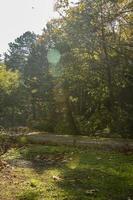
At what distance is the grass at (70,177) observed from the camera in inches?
417

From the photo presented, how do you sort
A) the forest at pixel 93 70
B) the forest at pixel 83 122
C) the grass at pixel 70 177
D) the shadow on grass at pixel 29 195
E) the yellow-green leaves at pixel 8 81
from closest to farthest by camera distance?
the shadow on grass at pixel 29 195
the grass at pixel 70 177
the forest at pixel 83 122
the forest at pixel 93 70
the yellow-green leaves at pixel 8 81

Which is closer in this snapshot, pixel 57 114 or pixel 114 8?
pixel 114 8

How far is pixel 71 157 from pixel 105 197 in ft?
25.8

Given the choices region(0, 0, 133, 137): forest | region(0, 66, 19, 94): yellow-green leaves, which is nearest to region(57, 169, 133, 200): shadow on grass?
region(0, 0, 133, 137): forest

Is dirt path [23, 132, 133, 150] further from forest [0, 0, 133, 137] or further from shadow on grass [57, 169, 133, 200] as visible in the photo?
shadow on grass [57, 169, 133, 200]

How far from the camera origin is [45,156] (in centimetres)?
1877

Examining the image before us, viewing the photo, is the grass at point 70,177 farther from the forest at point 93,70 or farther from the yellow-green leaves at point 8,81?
the yellow-green leaves at point 8,81

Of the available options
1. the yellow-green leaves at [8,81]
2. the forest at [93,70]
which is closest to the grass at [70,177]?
the forest at [93,70]

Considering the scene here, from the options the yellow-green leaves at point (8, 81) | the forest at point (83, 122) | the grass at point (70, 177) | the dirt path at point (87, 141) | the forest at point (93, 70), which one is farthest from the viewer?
the yellow-green leaves at point (8, 81)

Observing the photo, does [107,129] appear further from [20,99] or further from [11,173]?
[20,99]

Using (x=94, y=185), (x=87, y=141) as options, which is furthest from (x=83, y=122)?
(x=94, y=185)

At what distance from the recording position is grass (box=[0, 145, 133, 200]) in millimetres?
10594

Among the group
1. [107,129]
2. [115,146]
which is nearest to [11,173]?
[115,146]

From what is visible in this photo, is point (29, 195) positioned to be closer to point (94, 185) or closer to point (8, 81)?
point (94, 185)
